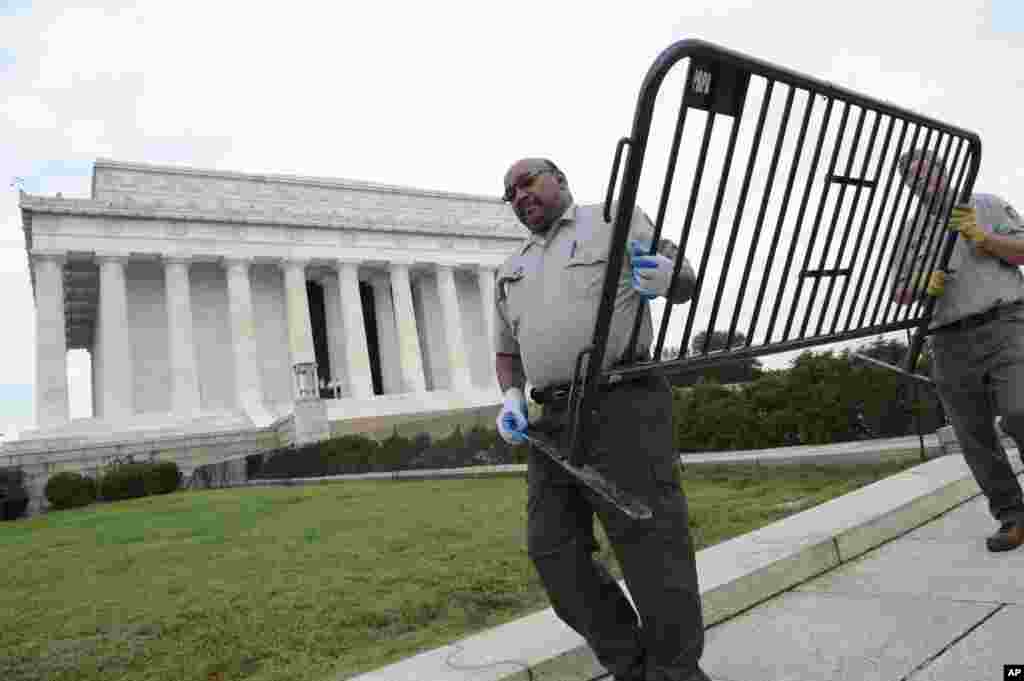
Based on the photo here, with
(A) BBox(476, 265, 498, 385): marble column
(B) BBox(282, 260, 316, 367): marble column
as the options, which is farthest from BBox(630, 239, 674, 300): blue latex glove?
(A) BBox(476, 265, 498, 385): marble column

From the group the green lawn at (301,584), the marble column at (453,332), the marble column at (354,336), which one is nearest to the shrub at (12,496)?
the green lawn at (301,584)

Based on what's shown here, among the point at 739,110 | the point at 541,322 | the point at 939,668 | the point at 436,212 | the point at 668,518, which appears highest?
the point at 436,212

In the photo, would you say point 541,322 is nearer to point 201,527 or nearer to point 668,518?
point 668,518

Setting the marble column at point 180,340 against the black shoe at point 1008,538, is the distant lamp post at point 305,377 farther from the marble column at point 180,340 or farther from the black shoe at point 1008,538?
the black shoe at point 1008,538

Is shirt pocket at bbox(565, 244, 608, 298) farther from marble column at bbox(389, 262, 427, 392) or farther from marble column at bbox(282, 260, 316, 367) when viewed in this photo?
marble column at bbox(389, 262, 427, 392)

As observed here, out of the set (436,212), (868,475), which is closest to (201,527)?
(868,475)

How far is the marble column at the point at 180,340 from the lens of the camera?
38.8 m

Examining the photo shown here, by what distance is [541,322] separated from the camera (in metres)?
2.71

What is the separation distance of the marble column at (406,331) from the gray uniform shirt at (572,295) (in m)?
43.5

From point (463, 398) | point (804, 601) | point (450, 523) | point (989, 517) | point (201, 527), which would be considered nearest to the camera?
point (804, 601)

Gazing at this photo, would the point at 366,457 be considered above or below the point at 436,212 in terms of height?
below

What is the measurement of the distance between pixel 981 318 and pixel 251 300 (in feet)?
150

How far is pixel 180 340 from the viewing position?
39719mm

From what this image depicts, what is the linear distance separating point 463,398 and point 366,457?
78.2 feet
